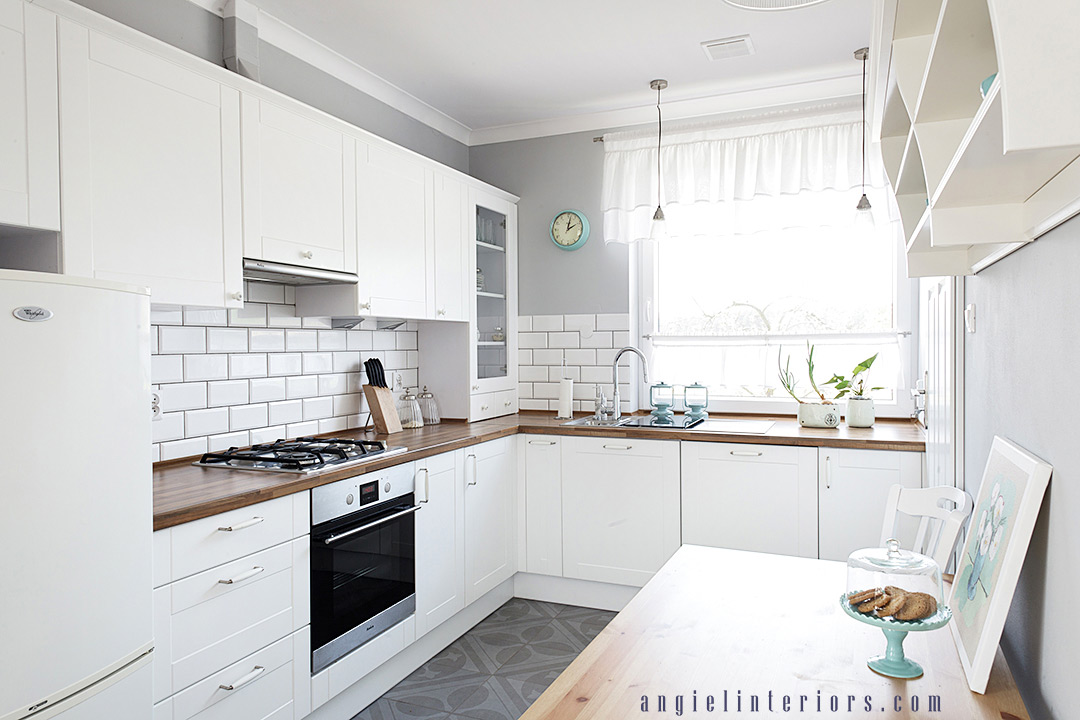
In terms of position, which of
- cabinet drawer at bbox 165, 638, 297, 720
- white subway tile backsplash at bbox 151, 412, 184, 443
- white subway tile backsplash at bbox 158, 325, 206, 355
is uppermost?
white subway tile backsplash at bbox 158, 325, 206, 355

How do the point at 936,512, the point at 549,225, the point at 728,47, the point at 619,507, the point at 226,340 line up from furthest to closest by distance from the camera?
the point at 549,225
the point at 619,507
the point at 728,47
the point at 226,340
the point at 936,512

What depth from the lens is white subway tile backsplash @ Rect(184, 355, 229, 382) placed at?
2.64 metres

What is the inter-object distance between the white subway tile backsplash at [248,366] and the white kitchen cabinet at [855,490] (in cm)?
242

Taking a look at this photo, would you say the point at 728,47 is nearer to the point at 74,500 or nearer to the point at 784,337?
the point at 784,337

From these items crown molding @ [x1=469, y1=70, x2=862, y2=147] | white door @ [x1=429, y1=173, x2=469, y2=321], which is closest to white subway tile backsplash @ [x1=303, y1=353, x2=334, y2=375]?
white door @ [x1=429, y1=173, x2=469, y2=321]

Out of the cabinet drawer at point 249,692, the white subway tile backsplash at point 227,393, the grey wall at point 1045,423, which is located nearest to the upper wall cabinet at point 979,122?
the grey wall at point 1045,423

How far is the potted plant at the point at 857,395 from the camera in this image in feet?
11.3

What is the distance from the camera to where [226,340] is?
2.79m

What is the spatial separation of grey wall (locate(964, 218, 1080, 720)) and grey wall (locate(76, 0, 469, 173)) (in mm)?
2716

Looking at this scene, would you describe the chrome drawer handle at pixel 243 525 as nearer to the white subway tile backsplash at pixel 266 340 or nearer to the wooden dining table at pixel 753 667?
the white subway tile backsplash at pixel 266 340

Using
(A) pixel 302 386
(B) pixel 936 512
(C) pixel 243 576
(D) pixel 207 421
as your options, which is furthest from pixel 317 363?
(B) pixel 936 512

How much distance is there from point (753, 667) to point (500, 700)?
5.79 ft

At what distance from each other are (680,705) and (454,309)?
2.85 meters

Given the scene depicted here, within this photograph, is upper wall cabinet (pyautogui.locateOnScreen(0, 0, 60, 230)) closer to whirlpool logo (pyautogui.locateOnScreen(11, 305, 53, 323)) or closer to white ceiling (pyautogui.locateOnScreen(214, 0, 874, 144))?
whirlpool logo (pyautogui.locateOnScreen(11, 305, 53, 323))
